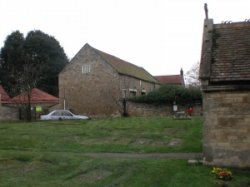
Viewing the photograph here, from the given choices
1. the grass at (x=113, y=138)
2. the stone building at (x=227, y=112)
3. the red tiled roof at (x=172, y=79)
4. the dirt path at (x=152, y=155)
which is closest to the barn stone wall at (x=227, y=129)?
the stone building at (x=227, y=112)

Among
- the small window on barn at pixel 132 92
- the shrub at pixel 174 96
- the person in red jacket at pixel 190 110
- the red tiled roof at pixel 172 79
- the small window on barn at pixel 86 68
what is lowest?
the person in red jacket at pixel 190 110

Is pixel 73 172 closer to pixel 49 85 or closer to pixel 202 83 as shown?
pixel 202 83

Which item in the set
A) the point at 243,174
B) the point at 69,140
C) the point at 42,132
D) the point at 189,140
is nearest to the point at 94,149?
the point at 69,140

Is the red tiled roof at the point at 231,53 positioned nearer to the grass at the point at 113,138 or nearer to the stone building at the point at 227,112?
the stone building at the point at 227,112

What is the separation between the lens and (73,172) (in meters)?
15.9

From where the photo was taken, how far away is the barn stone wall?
54.4 feet

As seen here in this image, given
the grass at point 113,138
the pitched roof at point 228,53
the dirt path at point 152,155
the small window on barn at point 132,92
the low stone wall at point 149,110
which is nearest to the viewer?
the pitched roof at point 228,53

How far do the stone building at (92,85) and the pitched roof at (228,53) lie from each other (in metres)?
33.0

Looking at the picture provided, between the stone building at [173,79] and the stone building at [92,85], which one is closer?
the stone building at [92,85]

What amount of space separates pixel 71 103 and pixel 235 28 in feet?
124

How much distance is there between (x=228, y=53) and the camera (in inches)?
724

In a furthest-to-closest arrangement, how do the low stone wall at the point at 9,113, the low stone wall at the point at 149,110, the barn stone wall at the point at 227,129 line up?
1. the low stone wall at the point at 9,113
2. the low stone wall at the point at 149,110
3. the barn stone wall at the point at 227,129

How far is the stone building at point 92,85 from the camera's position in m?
53.6

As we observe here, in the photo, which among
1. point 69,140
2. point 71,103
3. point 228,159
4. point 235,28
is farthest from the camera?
point 71,103
